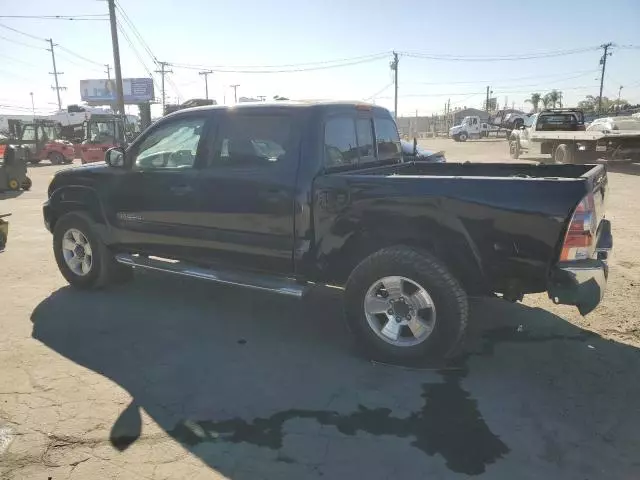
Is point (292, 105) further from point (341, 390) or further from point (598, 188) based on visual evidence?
point (598, 188)

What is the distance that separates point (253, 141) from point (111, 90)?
85.7m

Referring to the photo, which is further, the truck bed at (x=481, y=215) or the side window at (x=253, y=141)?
the side window at (x=253, y=141)

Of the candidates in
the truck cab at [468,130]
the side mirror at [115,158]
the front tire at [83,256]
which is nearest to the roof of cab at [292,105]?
A: the side mirror at [115,158]

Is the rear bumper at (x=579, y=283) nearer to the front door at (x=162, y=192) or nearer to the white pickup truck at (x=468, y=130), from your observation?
the front door at (x=162, y=192)

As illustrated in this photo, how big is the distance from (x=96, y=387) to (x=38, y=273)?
3.41 metres

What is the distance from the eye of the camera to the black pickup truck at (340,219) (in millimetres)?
3336

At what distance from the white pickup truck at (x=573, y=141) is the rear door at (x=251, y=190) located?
15565mm

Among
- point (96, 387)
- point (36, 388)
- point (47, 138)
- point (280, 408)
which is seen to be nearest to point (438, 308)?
point (280, 408)

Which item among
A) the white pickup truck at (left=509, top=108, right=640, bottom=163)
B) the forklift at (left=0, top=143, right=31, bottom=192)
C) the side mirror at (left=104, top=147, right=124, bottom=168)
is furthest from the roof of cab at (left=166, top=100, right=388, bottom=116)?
the white pickup truck at (left=509, top=108, right=640, bottom=163)

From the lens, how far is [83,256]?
5551mm

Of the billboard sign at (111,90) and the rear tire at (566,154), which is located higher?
the billboard sign at (111,90)

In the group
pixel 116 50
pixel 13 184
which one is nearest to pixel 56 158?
pixel 116 50

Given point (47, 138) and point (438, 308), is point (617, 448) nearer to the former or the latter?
point (438, 308)

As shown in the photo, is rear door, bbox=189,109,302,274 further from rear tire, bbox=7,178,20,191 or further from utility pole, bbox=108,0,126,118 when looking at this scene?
utility pole, bbox=108,0,126,118
